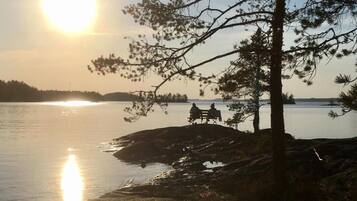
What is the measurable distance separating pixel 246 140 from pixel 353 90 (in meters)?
16.7

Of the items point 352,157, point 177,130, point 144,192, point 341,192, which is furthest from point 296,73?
point 177,130

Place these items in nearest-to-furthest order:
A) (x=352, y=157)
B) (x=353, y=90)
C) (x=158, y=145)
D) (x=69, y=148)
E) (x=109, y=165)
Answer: (x=353, y=90), (x=352, y=157), (x=109, y=165), (x=158, y=145), (x=69, y=148)

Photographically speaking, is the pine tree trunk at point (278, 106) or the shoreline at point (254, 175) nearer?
the pine tree trunk at point (278, 106)

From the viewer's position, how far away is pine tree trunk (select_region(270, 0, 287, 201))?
1506cm

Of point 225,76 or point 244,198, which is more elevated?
point 225,76

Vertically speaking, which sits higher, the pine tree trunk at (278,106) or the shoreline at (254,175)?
the pine tree trunk at (278,106)

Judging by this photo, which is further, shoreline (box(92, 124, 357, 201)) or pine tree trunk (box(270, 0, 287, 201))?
shoreline (box(92, 124, 357, 201))

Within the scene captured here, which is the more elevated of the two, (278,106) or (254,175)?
(278,106)

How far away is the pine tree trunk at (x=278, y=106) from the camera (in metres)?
15.1

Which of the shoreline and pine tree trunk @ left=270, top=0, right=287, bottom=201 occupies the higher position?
pine tree trunk @ left=270, top=0, right=287, bottom=201

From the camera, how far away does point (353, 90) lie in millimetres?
14344

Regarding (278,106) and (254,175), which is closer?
(278,106)

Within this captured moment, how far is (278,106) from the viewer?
15.7 meters

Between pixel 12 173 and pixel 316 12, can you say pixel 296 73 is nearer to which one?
pixel 316 12
